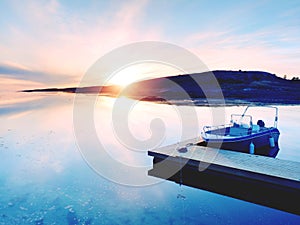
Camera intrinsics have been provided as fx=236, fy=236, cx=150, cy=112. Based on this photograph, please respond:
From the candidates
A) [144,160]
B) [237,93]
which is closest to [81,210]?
[144,160]

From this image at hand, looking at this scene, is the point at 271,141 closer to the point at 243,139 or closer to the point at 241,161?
the point at 243,139

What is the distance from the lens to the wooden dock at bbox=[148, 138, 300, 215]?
6.52 meters

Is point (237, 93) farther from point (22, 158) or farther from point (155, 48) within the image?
point (22, 158)

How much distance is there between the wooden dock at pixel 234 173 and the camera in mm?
6516

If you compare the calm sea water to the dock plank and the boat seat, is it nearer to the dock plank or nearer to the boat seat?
the dock plank

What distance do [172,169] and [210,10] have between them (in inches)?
451

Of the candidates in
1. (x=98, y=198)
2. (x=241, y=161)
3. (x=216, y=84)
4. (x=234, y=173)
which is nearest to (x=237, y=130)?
(x=241, y=161)

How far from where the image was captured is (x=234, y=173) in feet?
23.4

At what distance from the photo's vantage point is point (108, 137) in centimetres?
1495

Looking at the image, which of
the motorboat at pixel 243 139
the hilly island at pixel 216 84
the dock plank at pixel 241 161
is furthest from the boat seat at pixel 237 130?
the hilly island at pixel 216 84

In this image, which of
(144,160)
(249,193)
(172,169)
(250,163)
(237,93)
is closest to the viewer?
(249,193)

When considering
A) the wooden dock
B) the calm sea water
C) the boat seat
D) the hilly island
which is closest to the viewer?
the calm sea water

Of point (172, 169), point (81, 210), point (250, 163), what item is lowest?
point (81, 210)

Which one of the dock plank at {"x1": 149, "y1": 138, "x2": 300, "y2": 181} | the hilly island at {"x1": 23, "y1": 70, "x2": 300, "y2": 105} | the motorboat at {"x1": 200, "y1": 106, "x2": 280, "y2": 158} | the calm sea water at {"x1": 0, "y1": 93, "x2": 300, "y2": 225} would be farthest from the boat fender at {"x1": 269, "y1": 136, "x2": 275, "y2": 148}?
the hilly island at {"x1": 23, "y1": 70, "x2": 300, "y2": 105}
